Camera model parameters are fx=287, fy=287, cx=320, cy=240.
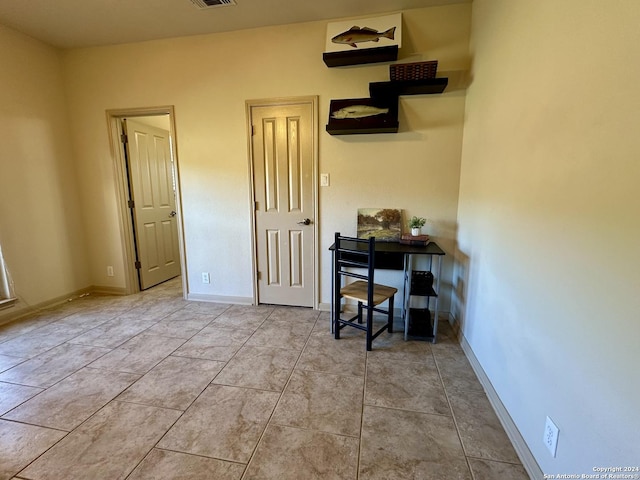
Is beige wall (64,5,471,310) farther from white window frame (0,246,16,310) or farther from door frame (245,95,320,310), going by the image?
white window frame (0,246,16,310)

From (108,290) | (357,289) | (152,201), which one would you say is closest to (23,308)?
(108,290)

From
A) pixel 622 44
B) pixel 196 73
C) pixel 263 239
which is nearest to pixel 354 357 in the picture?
pixel 263 239

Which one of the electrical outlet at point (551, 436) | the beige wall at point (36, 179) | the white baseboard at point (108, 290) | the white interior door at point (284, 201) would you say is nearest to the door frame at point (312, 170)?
the white interior door at point (284, 201)

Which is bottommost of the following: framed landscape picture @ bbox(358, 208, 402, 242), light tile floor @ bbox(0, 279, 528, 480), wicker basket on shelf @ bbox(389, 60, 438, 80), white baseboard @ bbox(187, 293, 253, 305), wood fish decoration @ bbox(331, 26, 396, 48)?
light tile floor @ bbox(0, 279, 528, 480)

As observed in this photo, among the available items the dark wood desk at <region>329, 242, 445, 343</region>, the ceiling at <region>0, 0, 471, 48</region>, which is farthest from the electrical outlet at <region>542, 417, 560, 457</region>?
the ceiling at <region>0, 0, 471, 48</region>

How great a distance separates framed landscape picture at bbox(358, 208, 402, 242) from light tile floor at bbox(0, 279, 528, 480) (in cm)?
91

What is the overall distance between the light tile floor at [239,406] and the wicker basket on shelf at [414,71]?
216cm

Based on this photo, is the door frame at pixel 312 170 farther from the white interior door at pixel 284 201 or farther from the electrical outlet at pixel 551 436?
the electrical outlet at pixel 551 436

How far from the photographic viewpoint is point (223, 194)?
3.10 metres

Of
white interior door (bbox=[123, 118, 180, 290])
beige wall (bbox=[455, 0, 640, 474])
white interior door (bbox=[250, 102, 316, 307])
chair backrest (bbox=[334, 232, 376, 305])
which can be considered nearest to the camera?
beige wall (bbox=[455, 0, 640, 474])

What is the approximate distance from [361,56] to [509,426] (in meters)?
2.79

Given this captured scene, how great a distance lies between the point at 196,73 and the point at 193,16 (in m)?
0.50

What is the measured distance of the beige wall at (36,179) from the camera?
280cm

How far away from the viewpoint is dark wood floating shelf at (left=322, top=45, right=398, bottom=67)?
2.40 metres
